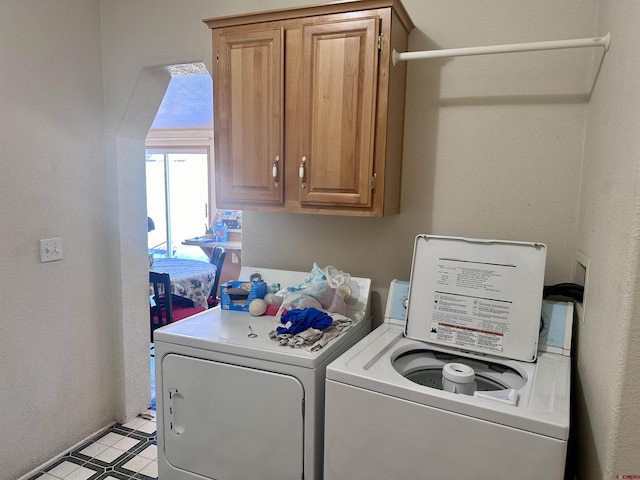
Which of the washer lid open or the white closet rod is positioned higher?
the white closet rod

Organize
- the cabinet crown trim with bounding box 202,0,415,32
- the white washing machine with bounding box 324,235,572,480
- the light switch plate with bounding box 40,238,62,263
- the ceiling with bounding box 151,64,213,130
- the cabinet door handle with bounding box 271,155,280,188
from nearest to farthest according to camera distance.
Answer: the white washing machine with bounding box 324,235,572,480 < the cabinet crown trim with bounding box 202,0,415,32 < the cabinet door handle with bounding box 271,155,280,188 < the light switch plate with bounding box 40,238,62,263 < the ceiling with bounding box 151,64,213,130

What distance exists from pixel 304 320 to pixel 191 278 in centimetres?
248

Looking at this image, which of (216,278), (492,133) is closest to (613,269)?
(492,133)

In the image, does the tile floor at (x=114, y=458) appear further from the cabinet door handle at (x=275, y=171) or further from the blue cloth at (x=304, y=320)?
the cabinet door handle at (x=275, y=171)

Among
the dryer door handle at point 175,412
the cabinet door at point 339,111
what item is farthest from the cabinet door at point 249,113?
the dryer door handle at point 175,412

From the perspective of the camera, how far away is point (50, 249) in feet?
7.23

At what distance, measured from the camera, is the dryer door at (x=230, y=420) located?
4.93 feet

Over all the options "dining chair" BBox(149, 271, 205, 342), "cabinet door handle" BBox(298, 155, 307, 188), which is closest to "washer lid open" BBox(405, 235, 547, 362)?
"cabinet door handle" BBox(298, 155, 307, 188)

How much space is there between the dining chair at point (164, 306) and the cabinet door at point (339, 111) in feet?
6.35

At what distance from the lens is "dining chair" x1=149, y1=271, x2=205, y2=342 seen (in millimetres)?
3338

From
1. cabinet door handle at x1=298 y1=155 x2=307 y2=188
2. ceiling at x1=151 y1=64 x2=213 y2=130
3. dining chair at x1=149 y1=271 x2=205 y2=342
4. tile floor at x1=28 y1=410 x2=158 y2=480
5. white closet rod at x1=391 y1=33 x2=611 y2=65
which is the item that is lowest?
tile floor at x1=28 y1=410 x2=158 y2=480

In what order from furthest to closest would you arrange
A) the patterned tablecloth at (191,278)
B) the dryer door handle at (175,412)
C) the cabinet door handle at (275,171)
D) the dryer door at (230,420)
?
the patterned tablecloth at (191,278), the cabinet door handle at (275,171), the dryer door handle at (175,412), the dryer door at (230,420)

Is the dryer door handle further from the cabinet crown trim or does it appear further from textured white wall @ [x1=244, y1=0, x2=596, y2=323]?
the cabinet crown trim

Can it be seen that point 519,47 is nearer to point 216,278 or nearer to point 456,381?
point 456,381
